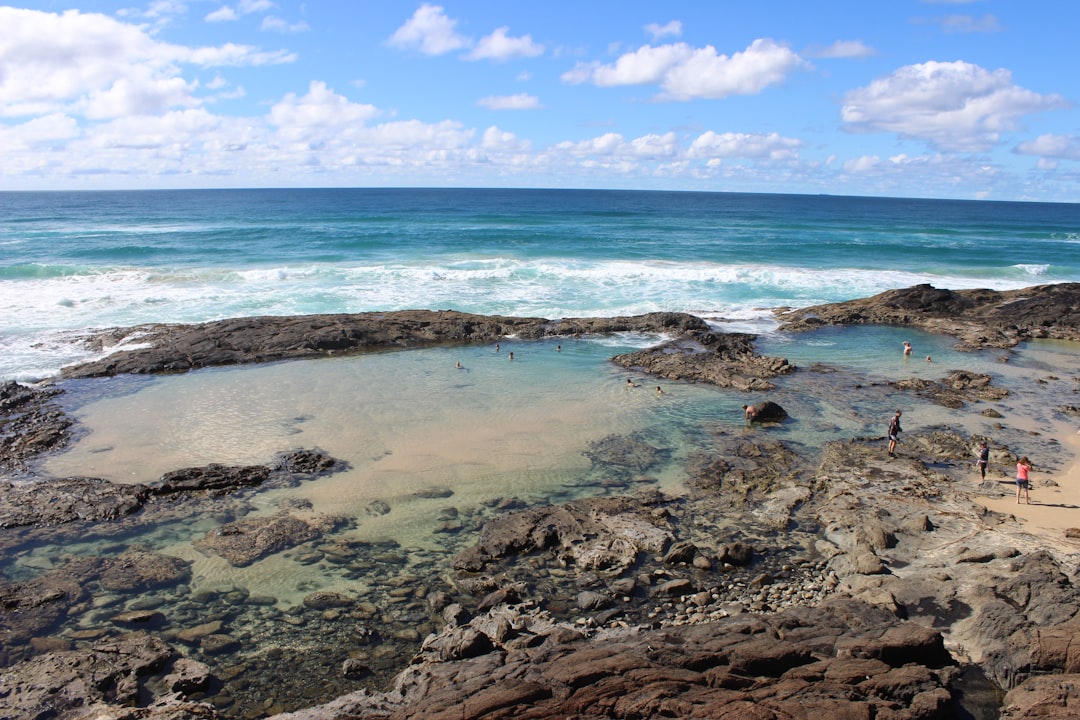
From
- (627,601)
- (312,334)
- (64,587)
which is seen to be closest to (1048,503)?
(627,601)

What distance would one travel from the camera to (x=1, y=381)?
1938 cm

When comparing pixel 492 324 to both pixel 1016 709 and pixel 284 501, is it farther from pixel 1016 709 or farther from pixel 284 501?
pixel 1016 709

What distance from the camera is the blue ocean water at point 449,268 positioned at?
30531 mm

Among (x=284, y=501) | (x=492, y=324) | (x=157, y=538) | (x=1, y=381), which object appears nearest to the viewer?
(x=157, y=538)

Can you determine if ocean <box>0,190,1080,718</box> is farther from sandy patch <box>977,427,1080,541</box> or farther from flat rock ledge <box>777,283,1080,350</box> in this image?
sandy patch <box>977,427,1080,541</box>

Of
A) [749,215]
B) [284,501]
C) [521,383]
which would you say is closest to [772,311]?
[521,383]

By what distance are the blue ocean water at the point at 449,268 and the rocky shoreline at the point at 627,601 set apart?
520 inches

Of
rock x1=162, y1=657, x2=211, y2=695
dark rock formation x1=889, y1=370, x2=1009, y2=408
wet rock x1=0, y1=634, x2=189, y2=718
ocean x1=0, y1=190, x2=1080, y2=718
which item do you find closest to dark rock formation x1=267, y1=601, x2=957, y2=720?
ocean x1=0, y1=190, x2=1080, y2=718

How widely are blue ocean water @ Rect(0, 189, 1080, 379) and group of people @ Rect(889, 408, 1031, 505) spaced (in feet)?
43.1

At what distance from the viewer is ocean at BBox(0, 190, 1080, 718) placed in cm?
996

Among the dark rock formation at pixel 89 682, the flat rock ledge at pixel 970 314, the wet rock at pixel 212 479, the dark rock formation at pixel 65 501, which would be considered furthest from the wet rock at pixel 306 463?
the flat rock ledge at pixel 970 314

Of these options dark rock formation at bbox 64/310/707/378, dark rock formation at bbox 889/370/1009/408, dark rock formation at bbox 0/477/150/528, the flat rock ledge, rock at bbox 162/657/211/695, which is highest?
the flat rock ledge

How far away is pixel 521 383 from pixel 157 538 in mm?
10979

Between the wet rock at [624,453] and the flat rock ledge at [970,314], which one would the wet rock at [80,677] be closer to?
the wet rock at [624,453]
